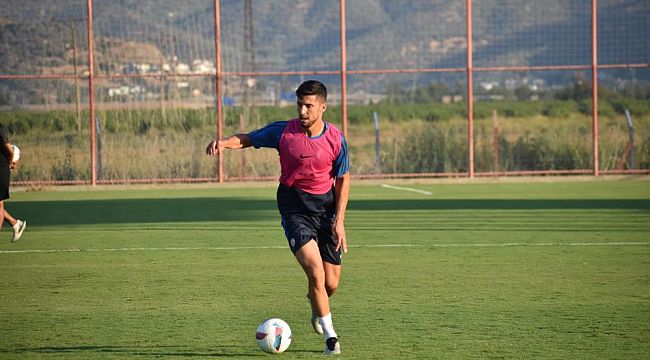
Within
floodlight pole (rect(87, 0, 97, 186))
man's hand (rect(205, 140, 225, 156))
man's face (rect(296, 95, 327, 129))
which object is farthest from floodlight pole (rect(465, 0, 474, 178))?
man's hand (rect(205, 140, 225, 156))

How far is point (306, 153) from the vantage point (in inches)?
335

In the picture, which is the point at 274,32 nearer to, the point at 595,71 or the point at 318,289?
the point at 595,71

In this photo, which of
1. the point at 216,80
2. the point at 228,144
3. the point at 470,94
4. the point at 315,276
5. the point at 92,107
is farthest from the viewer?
the point at 470,94

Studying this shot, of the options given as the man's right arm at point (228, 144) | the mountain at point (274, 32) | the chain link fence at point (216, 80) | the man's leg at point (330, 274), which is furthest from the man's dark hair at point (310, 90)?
the mountain at point (274, 32)

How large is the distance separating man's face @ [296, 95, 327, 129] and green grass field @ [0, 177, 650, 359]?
166 cm

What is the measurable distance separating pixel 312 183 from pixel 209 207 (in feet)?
43.2

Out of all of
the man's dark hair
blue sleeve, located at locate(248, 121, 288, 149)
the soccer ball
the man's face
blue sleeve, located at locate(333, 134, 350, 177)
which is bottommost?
the soccer ball

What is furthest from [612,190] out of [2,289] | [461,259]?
[2,289]

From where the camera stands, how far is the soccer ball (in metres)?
8.05

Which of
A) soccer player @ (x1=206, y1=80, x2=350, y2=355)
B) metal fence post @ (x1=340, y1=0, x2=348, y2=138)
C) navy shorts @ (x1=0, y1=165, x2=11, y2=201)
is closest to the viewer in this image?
soccer player @ (x1=206, y1=80, x2=350, y2=355)

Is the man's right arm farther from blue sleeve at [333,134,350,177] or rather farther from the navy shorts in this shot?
the navy shorts

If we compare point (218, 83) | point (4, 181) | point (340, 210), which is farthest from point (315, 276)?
point (218, 83)

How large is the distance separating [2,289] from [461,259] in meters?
5.22

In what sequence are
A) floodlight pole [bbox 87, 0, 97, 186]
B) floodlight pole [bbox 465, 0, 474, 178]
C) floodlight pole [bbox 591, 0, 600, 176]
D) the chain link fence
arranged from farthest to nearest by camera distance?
the chain link fence → floodlight pole [bbox 591, 0, 600, 176] → floodlight pole [bbox 465, 0, 474, 178] → floodlight pole [bbox 87, 0, 97, 186]
